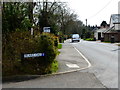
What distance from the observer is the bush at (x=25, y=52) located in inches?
310

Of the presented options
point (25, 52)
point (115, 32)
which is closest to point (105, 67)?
point (25, 52)

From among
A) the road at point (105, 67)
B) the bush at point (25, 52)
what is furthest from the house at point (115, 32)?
the bush at point (25, 52)

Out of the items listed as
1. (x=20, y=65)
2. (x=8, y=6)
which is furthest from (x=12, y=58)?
(x=8, y=6)

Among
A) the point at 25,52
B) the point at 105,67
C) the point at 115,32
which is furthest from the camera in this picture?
the point at 115,32

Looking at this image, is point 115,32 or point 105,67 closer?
point 105,67

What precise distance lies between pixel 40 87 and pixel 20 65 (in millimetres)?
2206

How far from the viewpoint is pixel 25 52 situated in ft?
26.7

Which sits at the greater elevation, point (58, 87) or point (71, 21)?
point (71, 21)

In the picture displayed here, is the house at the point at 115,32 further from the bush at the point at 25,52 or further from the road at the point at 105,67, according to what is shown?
the bush at the point at 25,52

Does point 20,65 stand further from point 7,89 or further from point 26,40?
point 7,89

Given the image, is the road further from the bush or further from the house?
the house

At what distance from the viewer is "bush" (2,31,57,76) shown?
7863 mm

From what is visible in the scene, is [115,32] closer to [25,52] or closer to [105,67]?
[105,67]

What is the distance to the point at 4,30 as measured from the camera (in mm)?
8195
